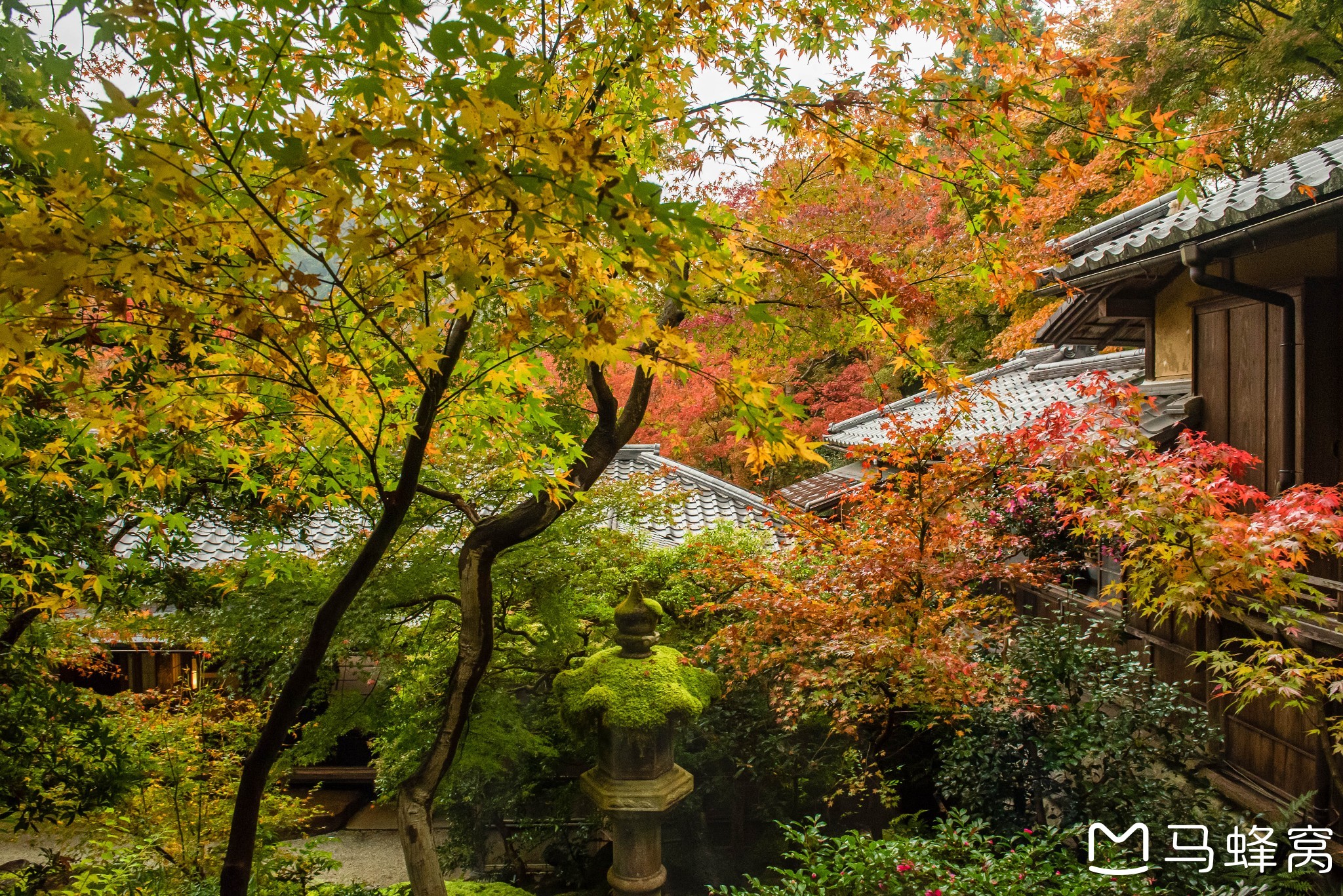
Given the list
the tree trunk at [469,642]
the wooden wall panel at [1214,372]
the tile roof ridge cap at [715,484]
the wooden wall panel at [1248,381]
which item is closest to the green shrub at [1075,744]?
the wooden wall panel at [1248,381]

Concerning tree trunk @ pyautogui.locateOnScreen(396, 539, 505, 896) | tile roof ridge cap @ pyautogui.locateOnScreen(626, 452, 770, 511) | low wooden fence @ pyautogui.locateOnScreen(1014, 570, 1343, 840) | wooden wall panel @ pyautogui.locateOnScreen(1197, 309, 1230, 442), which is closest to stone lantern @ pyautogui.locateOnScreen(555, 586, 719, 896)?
tree trunk @ pyautogui.locateOnScreen(396, 539, 505, 896)

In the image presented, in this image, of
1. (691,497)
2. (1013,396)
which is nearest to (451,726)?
(691,497)

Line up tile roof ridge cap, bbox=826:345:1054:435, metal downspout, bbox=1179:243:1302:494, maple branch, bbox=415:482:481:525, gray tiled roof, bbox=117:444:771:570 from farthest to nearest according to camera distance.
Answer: tile roof ridge cap, bbox=826:345:1054:435 → gray tiled roof, bbox=117:444:771:570 → metal downspout, bbox=1179:243:1302:494 → maple branch, bbox=415:482:481:525

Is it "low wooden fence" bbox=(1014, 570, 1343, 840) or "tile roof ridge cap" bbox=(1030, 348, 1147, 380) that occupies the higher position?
"tile roof ridge cap" bbox=(1030, 348, 1147, 380)

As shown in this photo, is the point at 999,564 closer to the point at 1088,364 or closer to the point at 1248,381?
the point at 1248,381

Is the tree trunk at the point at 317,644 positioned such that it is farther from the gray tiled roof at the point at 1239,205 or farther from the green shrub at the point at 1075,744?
the green shrub at the point at 1075,744

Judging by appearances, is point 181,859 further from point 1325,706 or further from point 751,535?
point 1325,706

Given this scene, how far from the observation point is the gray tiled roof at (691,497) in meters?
10.7

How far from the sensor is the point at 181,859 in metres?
5.54

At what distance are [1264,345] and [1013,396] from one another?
6433 millimetres

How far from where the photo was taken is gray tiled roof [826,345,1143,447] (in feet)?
36.5

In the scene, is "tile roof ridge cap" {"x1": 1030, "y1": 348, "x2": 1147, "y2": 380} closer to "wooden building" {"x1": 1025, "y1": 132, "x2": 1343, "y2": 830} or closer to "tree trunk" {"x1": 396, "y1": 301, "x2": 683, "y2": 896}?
"wooden building" {"x1": 1025, "y1": 132, "x2": 1343, "y2": 830}

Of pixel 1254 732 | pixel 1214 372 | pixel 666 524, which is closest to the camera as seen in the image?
pixel 1254 732

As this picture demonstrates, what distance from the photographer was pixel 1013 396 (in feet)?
42.8
